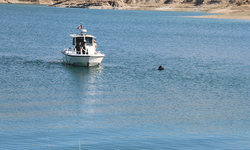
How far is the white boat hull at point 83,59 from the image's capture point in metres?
39.7

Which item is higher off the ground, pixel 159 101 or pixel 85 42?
pixel 85 42

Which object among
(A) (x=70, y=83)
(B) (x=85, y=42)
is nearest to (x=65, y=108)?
(A) (x=70, y=83)

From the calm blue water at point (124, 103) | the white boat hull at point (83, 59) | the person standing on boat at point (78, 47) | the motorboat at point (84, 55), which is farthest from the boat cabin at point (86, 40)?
the calm blue water at point (124, 103)

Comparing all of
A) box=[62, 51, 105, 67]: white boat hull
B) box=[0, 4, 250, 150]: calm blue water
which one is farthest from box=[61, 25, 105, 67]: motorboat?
box=[0, 4, 250, 150]: calm blue water

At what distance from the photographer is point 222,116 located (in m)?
23.7

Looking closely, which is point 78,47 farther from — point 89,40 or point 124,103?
point 124,103

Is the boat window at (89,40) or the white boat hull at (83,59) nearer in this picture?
the white boat hull at (83,59)

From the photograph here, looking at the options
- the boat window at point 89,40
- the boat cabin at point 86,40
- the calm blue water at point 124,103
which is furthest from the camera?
the boat window at point 89,40

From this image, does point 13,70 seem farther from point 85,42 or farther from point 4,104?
point 4,104

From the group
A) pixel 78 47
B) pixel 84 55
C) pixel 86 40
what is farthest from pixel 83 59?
pixel 86 40

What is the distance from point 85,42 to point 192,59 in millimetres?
15180

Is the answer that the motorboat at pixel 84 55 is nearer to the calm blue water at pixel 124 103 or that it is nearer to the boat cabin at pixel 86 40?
the boat cabin at pixel 86 40

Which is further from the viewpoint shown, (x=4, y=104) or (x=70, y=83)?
(x=70, y=83)

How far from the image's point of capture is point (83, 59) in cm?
3988
